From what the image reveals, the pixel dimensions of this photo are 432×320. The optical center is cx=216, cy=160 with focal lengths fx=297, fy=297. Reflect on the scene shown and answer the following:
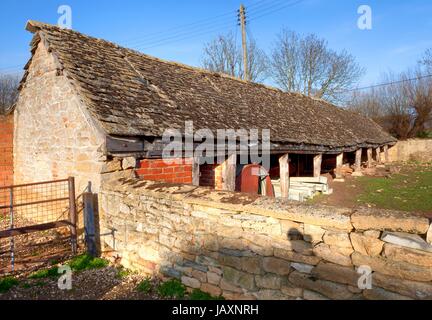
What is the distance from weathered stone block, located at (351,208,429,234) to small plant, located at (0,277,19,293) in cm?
470

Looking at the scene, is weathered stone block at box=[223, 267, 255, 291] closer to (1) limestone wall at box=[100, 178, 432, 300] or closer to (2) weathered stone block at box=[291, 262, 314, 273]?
(1) limestone wall at box=[100, 178, 432, 300]

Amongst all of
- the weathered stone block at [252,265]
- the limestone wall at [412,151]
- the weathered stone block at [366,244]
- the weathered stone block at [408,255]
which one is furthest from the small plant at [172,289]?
the limestone wall at [412,151]

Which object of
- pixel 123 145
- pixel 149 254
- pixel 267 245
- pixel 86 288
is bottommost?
pixel 86 288

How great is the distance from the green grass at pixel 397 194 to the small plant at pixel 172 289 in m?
7.41

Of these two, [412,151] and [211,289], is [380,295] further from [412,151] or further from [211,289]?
[412,151]

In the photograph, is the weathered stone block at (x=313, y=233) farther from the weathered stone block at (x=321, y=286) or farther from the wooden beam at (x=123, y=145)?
the wooden beam at (x=123, y=145)

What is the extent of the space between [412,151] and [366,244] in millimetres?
28633

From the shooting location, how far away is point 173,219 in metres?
4.19

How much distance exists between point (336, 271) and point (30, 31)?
8143mm

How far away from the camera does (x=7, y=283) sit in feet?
14.3

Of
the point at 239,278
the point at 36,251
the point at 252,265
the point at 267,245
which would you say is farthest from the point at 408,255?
the point at 36,251

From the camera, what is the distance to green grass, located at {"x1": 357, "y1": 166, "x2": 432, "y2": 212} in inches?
360

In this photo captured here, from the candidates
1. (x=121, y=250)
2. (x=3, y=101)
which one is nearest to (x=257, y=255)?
(x=121, y=250)
